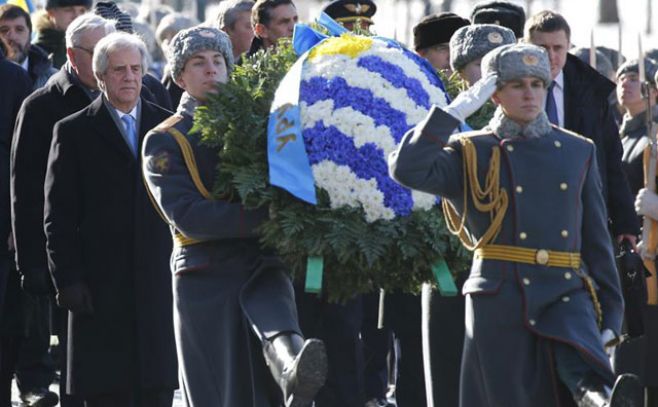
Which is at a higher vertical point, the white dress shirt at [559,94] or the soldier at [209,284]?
the white dress shirt at [559,94]

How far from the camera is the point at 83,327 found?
948cm

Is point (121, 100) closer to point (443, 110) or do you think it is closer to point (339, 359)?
point (339, 359)

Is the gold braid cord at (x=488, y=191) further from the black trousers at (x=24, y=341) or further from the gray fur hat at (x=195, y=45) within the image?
the black trousers at (x=24, y=341)

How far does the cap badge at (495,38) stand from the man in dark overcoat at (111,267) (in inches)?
73.1

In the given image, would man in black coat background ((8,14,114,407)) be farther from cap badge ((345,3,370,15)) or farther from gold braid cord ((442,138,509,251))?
gold braid cord ((442,138,509,251))

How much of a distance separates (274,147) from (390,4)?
80.7 feet

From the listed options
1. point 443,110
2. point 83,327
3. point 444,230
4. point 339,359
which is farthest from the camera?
point 339,359

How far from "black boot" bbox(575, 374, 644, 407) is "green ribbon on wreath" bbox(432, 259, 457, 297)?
1.00m

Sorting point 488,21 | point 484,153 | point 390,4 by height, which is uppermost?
point 390,4

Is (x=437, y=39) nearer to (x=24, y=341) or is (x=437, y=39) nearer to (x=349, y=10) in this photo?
(x=349, y=10)

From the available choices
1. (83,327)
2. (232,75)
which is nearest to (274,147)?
(232,75)

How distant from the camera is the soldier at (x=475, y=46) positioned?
8.96m

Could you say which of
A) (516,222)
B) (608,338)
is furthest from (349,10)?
(608,338)

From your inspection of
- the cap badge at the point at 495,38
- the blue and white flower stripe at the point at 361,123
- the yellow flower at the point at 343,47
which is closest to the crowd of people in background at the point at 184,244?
the cap badge at the point at 495,38
